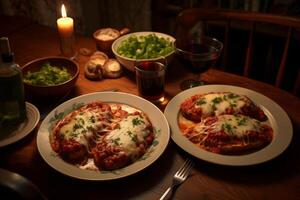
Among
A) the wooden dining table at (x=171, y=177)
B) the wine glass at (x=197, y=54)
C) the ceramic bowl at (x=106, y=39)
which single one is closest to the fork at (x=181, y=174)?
A: the wooden dining table at (x=171, y=177)

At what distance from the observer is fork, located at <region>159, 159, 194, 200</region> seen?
3.25 ft

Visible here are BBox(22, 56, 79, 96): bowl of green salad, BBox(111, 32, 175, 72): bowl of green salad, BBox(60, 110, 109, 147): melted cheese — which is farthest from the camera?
BBox(111, 32, 175, 72): bowl of green salad

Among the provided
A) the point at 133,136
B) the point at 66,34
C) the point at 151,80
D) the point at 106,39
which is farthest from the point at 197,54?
the point at 66,34

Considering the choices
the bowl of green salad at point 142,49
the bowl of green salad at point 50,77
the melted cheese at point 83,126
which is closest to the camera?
the melted cheese at point 83,126

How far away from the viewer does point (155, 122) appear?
1214 millimetres

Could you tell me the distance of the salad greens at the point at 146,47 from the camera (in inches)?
59.7

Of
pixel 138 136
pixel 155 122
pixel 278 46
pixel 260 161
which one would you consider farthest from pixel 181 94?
pixel 278 46

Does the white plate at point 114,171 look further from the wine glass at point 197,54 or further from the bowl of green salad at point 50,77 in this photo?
the wine glass at point 197,54

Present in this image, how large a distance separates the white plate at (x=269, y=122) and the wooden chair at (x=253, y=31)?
435 millimetres

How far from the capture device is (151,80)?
132 cm

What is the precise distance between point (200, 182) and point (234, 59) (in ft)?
6.07

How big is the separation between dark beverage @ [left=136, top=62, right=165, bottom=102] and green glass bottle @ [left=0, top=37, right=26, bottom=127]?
0.44 meters

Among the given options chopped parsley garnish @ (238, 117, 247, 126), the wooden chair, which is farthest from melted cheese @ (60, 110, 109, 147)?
the wooden chair

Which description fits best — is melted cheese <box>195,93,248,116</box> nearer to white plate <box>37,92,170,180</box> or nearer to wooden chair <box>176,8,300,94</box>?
white plate <box>37,92,170,180</box>
